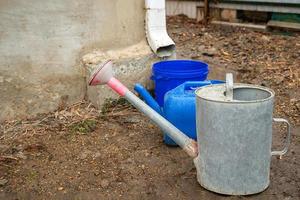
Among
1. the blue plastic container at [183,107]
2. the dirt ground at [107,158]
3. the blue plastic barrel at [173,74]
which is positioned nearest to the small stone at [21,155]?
the dirt ground at [107,158]

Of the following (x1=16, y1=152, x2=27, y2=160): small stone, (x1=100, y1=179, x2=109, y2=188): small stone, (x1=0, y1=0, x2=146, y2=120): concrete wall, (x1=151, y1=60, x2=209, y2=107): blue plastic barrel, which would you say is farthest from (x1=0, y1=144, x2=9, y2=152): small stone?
(x1=151, y1=60, x2=209, y2=107): blue plastic barrel

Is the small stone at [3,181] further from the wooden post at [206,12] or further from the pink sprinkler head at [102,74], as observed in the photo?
the wooden post at [206,12]

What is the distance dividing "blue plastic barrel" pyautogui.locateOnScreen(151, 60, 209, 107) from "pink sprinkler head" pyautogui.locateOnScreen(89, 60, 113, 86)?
0.88m

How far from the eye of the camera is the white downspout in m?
3.93

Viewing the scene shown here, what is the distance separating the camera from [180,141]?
2.72 meters

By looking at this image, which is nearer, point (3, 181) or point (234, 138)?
point (234, 138)

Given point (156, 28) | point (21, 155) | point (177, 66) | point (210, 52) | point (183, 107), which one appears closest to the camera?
point (183, 107)

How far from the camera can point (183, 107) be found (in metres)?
3.06

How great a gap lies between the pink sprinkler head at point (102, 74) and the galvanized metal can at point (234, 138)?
0.63 meters

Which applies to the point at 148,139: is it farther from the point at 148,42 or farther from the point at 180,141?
the point at 148,42

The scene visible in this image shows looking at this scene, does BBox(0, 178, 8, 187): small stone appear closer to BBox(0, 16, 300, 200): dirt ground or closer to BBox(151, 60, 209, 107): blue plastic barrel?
BBox(0, 16, 300, 200): dirt ground

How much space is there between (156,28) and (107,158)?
4.75ft

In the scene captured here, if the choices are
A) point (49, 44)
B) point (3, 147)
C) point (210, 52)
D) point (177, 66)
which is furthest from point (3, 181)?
point (210, 52)

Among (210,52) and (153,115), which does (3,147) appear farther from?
(210,52)
